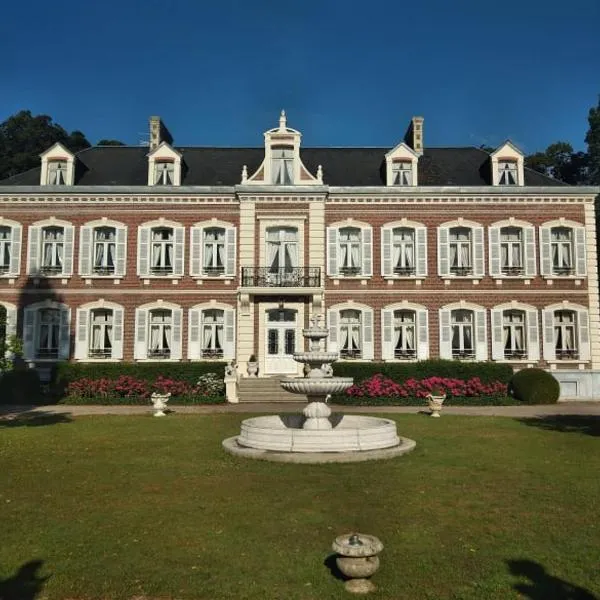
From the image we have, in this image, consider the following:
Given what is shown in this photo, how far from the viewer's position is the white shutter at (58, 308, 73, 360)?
22.1 metres

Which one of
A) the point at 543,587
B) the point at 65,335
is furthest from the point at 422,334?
the point at 543,587

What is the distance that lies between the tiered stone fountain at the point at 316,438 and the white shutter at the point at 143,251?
13.3m

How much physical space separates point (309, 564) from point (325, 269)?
58.9 ft

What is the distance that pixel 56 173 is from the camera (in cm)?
2300

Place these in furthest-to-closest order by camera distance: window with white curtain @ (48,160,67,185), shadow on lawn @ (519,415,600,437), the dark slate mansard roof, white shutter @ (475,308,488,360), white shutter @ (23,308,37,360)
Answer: the dark slate mansard roof → window with white curtain @ (48,160,67,185) → white shutter @ (475,308,488,360) → white shutter @ (23,308,37,360) → shadow on lawn @ (519,415,600,437)

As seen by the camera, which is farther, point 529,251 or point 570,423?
point 529,251

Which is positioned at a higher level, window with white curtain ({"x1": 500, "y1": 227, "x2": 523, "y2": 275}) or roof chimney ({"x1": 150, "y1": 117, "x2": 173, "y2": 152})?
roof chimney ({"x1": 150, "y1": 117, "x2": 173, "y2": 152})

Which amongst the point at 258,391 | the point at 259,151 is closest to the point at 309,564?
the point at 258,391

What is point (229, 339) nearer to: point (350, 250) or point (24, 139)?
point (350, 250)

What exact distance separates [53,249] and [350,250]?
1156 cm

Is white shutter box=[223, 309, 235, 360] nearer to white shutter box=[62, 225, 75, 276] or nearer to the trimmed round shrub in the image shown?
white shutter box=[62, 225, 75, 276]

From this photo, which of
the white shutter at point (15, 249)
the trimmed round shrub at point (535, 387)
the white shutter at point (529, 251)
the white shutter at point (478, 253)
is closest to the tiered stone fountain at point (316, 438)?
the trimmed round shrub at point (535, 387)

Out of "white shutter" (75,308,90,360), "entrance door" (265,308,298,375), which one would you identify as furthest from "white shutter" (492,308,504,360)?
"white shutter" (75,308,90,360)

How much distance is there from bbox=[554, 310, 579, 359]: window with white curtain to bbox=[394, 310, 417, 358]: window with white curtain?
17.7 feet
